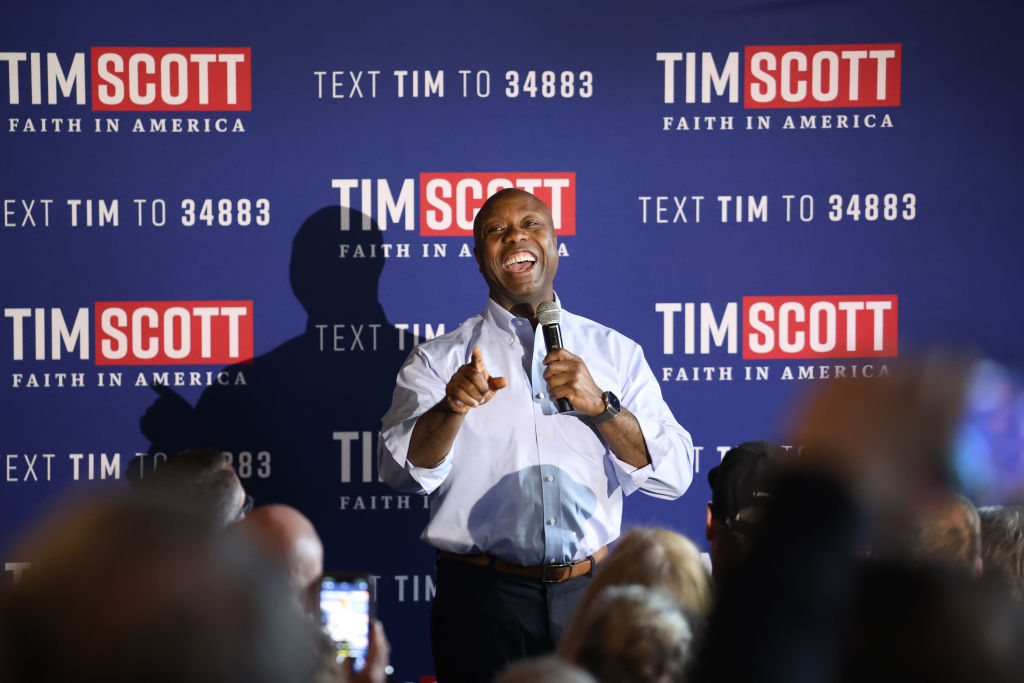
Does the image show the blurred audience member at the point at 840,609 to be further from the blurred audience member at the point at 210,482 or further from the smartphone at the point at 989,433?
the blurred audience member at the point at 210,482

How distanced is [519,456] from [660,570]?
942 millimetres

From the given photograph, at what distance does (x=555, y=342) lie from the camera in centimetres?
213

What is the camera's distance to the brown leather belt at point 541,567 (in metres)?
2.23

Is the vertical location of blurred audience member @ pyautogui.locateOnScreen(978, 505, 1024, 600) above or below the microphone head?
below

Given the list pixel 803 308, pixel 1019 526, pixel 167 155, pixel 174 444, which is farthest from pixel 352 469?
pixel 1019 526

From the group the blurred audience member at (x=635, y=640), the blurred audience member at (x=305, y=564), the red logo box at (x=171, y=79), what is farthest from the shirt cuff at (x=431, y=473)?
the red logo box at (x=171, y=79)

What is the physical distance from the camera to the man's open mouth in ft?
7.93

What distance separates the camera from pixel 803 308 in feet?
10.5

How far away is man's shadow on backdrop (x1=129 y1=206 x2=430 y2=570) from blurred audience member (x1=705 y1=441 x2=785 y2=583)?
1352 millimetres

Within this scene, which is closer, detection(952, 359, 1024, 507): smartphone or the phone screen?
detection(952, 359, 1024, 507): smartphone

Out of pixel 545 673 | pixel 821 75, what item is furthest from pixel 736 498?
pixel 821 75

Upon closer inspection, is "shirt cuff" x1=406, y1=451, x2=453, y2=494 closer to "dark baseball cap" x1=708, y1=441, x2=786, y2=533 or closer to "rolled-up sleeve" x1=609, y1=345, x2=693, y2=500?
"rolled-up sleeve" x1=609, y1=345, x2=693, y2=500

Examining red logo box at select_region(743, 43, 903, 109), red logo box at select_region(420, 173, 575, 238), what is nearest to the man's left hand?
red logo box at select_region(420, 173, 575, 238)

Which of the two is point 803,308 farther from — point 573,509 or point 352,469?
→ point 352,469
